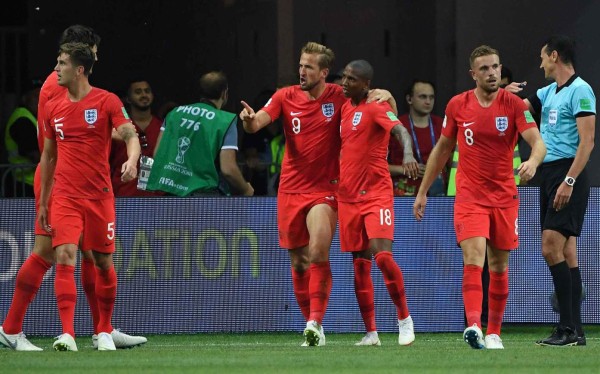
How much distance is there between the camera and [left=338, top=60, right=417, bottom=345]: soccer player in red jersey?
11.5 m

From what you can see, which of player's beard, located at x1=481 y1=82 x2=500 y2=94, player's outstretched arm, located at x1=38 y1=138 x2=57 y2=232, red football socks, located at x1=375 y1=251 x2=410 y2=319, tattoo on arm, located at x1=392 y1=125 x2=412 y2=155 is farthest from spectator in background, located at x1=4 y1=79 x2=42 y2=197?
player's beard, located at x1=481 y1=82 x2=500 y2=94

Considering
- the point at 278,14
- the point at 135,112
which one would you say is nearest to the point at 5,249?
the point at 135,112

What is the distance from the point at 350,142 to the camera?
11.6m

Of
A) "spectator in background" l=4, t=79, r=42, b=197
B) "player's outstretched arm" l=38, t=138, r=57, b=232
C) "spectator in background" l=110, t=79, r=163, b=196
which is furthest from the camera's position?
"spectator in background" l=4, t=79, r=42, b=197

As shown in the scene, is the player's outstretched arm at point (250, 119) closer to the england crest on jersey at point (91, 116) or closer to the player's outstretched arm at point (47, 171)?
the england crest on jersey at point (91, 116)

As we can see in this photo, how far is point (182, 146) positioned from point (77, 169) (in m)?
2.64

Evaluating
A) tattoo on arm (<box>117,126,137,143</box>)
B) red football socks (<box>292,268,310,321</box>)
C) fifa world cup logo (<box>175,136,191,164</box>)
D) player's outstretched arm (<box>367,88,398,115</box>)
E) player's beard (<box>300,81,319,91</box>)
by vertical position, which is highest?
player's beard (<box>300,81,319,91</box>)

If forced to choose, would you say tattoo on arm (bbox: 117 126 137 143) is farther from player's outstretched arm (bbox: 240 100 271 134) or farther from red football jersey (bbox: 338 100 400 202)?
red football jersey (bbox: 338 100 400 202)

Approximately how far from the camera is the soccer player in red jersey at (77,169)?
10.9m

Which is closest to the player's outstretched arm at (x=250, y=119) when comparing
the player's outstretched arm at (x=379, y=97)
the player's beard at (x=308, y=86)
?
the player's beard at (x=308, y=86)

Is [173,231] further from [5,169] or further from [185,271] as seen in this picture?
[5,169]

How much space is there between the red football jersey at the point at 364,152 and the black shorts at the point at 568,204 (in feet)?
3.86

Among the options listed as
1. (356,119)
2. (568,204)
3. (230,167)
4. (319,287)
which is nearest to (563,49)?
(568,204)

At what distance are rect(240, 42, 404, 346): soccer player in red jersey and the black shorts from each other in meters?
1.35
